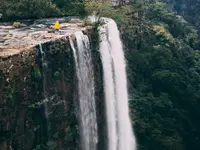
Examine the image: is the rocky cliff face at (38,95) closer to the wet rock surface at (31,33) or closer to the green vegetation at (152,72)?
the wet rock surface at (31,33)

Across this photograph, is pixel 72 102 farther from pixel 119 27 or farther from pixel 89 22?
pixel 119 27

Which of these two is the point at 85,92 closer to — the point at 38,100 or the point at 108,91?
the point at 108,91

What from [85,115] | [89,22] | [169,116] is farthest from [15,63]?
[169,116]

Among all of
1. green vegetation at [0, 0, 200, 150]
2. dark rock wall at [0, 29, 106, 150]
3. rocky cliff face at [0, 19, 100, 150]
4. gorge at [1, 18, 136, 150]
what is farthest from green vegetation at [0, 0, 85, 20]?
dark rock wall at [0, 29, 106, 150]

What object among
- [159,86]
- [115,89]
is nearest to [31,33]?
[115,89]

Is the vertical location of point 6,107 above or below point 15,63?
below

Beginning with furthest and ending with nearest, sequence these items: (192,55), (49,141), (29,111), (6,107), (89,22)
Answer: (192,55) < (89,22) < (49,141) < (29,111) < (6,107)
